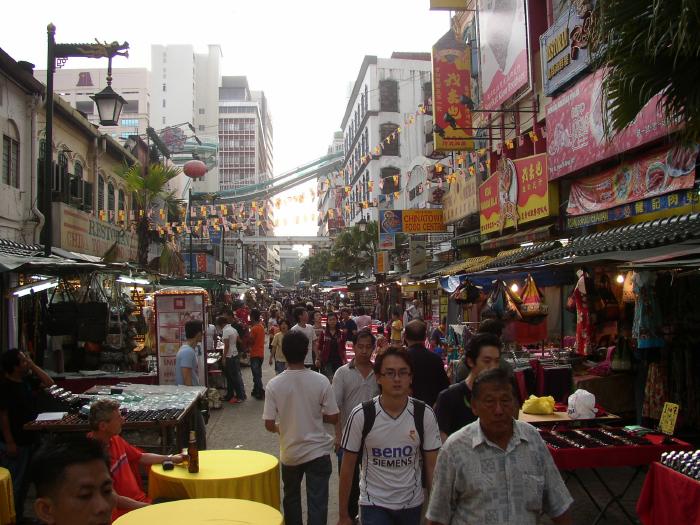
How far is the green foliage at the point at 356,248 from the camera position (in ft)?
125

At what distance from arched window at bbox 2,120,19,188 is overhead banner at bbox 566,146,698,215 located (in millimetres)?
12406

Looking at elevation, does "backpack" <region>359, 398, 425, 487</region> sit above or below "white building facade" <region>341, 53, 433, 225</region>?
below

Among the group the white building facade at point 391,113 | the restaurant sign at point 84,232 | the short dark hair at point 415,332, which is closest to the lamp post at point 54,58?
the restaurant sign at point 84,232

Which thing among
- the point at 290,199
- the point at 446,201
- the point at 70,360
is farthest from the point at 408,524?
the point at 290,199

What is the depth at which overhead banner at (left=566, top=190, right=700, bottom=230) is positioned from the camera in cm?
1062

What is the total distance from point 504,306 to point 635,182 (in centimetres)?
354

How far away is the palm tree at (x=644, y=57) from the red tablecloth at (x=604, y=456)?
2.60m

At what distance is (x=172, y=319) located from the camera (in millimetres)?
11906

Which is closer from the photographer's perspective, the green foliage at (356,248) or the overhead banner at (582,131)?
the overhead banner at (582,131)

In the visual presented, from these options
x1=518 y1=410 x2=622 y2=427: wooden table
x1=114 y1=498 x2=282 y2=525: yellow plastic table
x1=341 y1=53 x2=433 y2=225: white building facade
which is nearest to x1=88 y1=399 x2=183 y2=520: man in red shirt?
x1=114 y1=498 x2=282 y2=525: yellow plastic table

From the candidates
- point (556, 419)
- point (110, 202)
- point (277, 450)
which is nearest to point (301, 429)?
point (556, 419)

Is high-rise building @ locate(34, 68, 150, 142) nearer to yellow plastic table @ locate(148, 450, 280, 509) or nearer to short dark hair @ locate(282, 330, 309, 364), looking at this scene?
yellow plastic table @ locate(148, 450, 280, 509)

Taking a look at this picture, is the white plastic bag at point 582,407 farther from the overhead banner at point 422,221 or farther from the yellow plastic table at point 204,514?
the overhead banner at point 422,221

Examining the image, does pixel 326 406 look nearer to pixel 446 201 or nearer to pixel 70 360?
pixel 70 360
